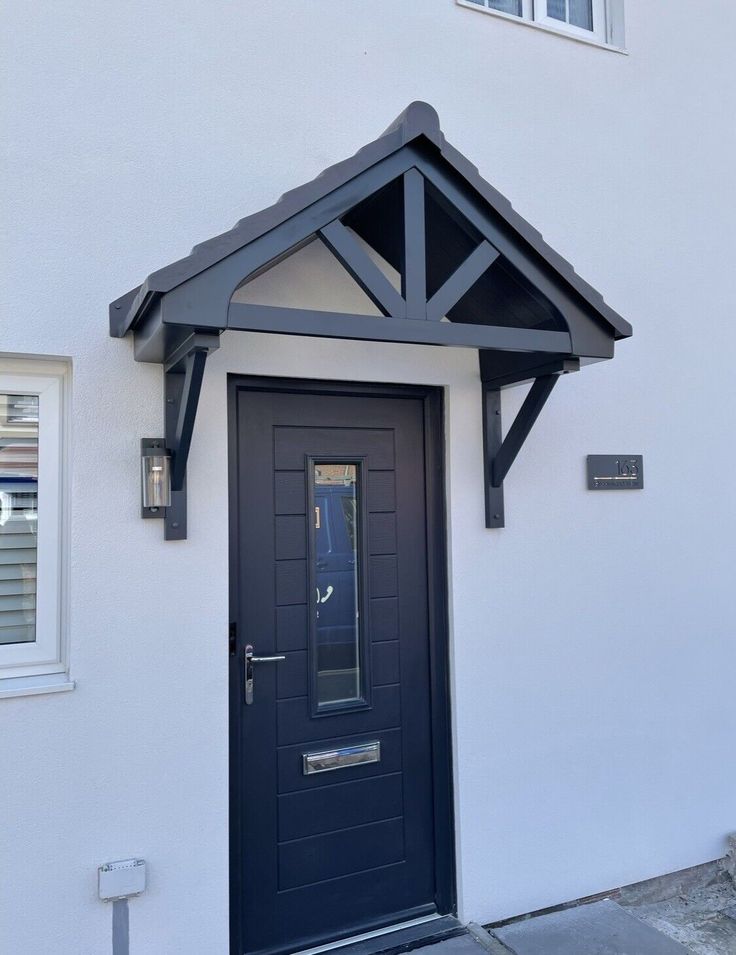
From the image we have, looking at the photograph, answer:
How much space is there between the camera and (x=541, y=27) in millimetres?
3627

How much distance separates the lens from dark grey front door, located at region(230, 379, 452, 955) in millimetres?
2988

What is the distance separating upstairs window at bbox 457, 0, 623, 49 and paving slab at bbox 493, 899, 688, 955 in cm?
420

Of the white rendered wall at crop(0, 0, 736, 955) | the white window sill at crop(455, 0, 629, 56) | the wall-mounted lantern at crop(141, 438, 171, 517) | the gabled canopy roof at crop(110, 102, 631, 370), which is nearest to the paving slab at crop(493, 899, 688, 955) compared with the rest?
the white rendered wall at crop(0, 0, 736, 955)

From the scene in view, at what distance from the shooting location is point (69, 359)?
268 cm

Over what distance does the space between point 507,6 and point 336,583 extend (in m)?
3.03

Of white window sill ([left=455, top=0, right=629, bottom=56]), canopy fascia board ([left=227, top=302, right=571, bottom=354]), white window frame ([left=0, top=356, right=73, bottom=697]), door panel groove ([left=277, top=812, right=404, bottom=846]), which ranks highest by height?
white window sill ([left=455, top=0, right=629, bottom=56])

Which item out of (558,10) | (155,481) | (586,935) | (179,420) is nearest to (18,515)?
(155,481)

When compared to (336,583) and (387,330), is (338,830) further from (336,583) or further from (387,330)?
(387,330)

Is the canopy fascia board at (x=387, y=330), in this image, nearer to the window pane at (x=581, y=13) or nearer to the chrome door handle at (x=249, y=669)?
the chrome door handle at (x=249, y=669)

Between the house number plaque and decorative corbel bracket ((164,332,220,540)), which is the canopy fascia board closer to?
decorative corbel bracket ((164,332,220,540))

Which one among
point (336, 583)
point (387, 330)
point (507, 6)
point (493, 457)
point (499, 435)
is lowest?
point (336, 583)

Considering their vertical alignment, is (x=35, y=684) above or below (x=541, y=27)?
below

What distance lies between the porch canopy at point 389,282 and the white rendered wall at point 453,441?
280 millimetres

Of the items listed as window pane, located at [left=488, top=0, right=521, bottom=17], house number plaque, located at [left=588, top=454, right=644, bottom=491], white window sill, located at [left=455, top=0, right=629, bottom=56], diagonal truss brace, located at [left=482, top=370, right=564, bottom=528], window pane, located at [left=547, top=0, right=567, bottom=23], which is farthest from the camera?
window pane, located at [left=547, top=0, right=567, bottom=23]
